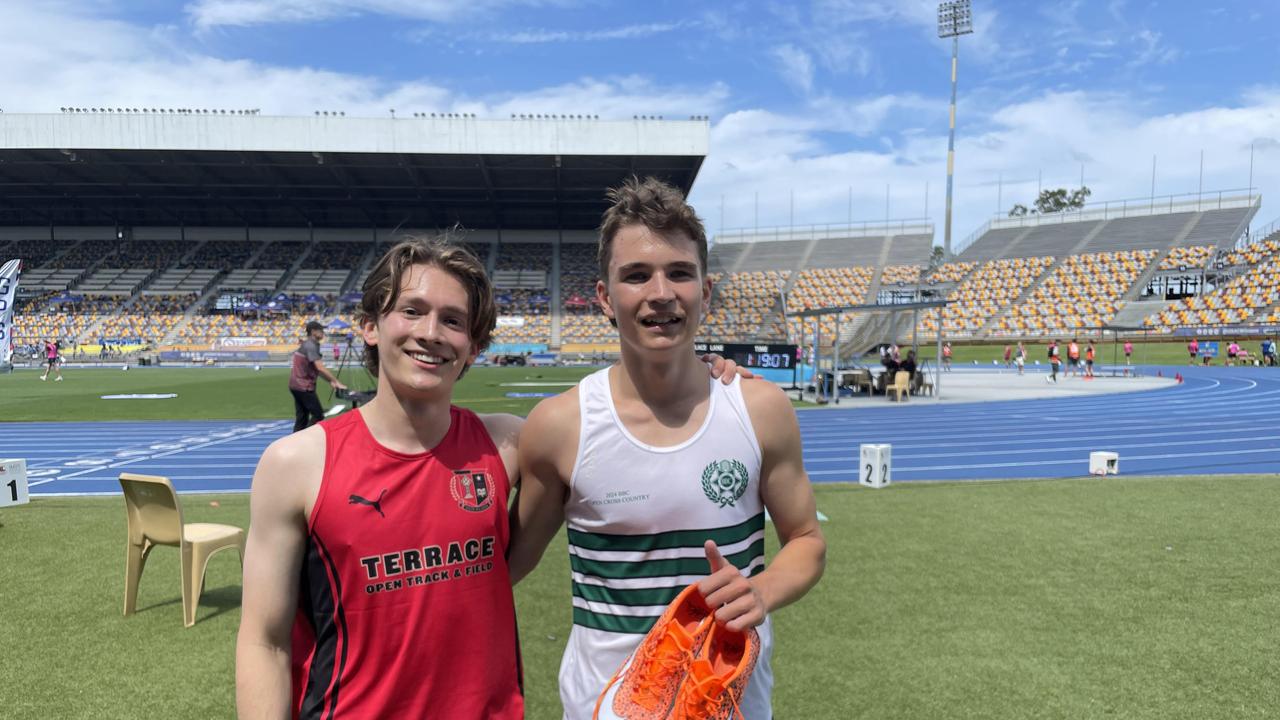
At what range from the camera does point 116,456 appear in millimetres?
10344

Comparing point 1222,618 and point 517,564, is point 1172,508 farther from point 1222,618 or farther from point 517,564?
point 517,564

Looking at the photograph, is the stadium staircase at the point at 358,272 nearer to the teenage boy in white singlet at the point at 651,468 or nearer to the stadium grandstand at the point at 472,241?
the stadium grandstand at the point at 472,241

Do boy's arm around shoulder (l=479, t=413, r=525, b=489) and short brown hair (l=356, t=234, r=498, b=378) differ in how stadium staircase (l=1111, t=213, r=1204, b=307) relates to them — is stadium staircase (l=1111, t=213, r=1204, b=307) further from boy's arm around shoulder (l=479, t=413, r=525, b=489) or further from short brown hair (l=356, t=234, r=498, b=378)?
short brown hair (l=356, t=234, r=498, b=378)

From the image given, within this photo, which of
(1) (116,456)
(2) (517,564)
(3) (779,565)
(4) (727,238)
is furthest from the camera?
(4) (727,238)

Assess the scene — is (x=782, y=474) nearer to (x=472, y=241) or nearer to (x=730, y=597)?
(x=730, y=597)

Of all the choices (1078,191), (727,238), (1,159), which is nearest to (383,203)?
(1,159)

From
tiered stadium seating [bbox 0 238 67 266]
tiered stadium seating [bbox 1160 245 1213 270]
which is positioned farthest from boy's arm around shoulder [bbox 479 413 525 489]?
tiered stadium seating [bbox 0 238 67 266]

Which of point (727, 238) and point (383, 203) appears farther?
point (727, 238)

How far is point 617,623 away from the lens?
170cm

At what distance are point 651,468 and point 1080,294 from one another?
50.1 meters

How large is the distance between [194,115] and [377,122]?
331 inches

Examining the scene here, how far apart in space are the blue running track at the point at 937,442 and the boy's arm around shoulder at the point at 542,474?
7.20 metres

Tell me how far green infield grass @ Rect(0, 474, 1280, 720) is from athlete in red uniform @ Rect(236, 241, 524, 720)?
0.35 feet

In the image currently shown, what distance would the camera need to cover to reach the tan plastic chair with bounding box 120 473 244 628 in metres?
4.34
